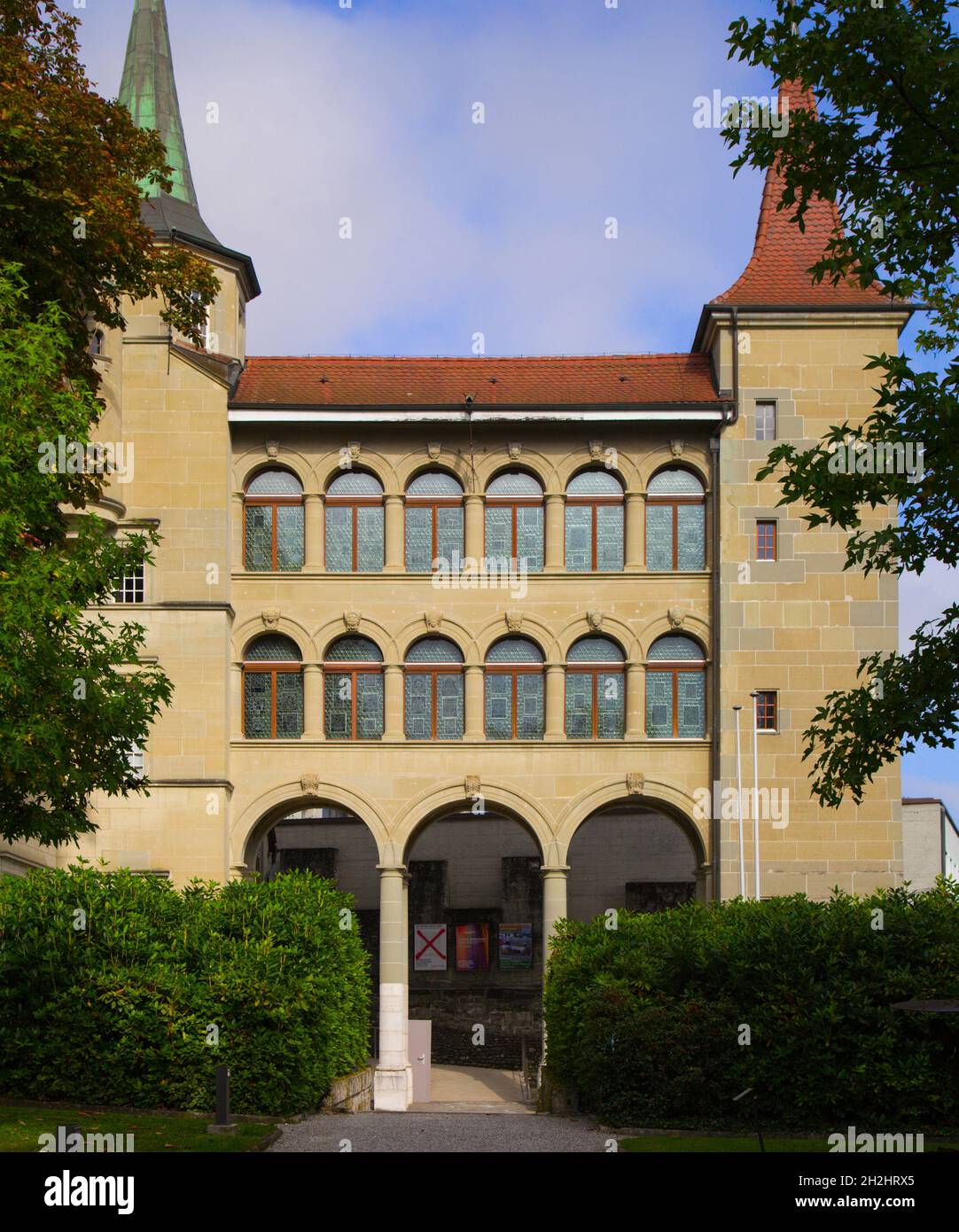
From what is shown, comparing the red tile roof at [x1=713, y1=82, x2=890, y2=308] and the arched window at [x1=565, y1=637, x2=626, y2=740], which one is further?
the red tile roof at [x1=713, y1=82, x2=890, y2=308]

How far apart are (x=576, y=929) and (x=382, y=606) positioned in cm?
1208

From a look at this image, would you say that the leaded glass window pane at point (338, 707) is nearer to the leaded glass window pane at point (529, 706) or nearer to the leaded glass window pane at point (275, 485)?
the leaded glass window pane at point (529, 706)

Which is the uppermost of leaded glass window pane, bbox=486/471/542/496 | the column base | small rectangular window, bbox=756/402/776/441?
small rectangular window, bbox=756/402/776/441

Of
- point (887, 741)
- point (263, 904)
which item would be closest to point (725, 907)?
point (263, 904)

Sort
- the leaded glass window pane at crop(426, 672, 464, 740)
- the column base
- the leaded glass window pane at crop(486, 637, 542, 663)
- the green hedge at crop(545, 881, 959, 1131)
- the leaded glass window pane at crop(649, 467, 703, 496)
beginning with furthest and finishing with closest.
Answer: the leaded glass window pane at crop(649, 467, 703, 496) < the leaded glass window pane at crop(486, 637, 542, 663) < the leaded glass window pane at crop(426, 672, 464, 740) < the column base < the green hedge at crop(545, 881, 959, 1131)

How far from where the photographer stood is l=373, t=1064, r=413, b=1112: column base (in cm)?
4075

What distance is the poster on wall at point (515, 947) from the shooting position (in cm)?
5338

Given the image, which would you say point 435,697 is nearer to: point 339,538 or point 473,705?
point 473,705

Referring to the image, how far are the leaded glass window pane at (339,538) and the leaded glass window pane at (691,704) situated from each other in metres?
7.98

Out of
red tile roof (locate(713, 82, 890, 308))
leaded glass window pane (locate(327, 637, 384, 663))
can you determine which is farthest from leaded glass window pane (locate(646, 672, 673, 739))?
red tile roof (locate(713, 82, 890, 308))

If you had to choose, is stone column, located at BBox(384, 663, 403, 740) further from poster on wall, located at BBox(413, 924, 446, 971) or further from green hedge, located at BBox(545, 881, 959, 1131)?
green hedge, located at BBox(545, 881, 959, 1131)

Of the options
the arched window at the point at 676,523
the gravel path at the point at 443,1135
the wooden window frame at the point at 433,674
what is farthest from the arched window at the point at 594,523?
the gravel path at the point at 443,1135

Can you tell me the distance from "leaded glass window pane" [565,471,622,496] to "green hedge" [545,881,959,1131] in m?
16.2

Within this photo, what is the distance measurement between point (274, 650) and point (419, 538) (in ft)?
13.7
